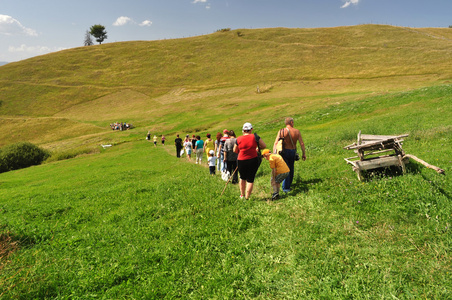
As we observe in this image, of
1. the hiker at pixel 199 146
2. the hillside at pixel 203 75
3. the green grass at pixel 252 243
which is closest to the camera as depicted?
the green grass at pixel 252 243

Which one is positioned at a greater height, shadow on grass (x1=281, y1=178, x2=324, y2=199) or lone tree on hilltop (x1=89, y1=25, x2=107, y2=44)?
lone tree on hilltop (x1=89, y1=25, x2=107, y2=44)

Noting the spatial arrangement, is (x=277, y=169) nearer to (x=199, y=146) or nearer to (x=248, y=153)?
(x=248, y=153)

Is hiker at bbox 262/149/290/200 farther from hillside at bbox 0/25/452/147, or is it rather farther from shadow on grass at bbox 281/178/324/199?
hillside at bbox 0/25/452/147

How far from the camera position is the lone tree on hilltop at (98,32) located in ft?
498

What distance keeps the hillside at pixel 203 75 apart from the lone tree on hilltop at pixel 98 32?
3248 cm

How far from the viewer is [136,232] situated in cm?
712

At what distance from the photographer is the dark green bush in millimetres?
36375

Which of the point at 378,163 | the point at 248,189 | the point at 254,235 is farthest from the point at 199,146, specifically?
→ the point at 254,235

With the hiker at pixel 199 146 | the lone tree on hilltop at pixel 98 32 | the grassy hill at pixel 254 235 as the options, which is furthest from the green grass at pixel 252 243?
the lone tree on hilltop at pixel 98 32

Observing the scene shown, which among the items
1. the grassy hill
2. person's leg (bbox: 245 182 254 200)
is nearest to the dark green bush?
the grassy hill

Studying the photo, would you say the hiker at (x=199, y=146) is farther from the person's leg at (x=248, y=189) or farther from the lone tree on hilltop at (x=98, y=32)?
the lone tree on hilltop at (x=98, y=32)

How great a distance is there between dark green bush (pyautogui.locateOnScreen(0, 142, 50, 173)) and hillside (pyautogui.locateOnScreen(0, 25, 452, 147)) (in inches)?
368

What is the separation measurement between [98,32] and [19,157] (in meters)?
144

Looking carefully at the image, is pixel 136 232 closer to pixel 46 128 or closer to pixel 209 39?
pixel 46 128
